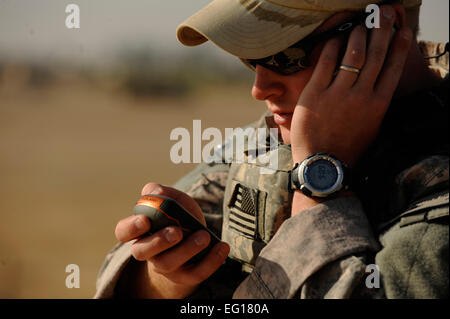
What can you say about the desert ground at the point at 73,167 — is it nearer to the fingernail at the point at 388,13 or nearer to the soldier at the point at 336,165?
the soldier at the point at 336,165

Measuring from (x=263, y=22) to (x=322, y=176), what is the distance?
0.66m

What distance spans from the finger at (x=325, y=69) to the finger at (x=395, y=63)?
7.2 inches

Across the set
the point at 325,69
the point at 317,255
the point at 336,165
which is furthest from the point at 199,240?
the point at 325,69

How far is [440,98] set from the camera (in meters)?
1.86

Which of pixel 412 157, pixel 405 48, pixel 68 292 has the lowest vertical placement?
→ pixel 68 292

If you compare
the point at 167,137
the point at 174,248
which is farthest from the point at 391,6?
the point at 167,137

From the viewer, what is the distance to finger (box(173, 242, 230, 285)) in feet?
6.37

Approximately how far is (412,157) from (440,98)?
0.90 ft

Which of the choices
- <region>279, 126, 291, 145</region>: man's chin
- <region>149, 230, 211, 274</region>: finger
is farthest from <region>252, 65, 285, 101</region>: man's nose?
<region>149, 230, 211, 274</region>: finger

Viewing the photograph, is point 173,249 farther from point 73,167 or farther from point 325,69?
point 73,167

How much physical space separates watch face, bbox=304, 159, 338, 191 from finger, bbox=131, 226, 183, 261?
50cm

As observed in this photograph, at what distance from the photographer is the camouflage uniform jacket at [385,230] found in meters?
1.50

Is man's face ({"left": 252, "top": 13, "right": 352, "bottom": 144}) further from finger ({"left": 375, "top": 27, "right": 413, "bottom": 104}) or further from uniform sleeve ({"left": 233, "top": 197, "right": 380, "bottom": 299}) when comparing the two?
uniform sleeve ({"left": 233, "top": 197, "right": 380, "bottom": 299})
